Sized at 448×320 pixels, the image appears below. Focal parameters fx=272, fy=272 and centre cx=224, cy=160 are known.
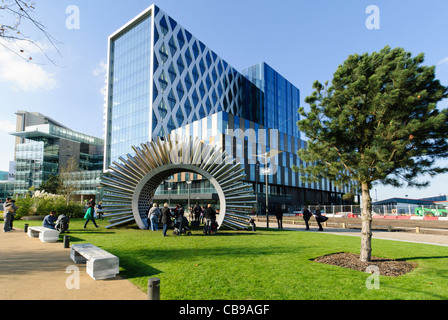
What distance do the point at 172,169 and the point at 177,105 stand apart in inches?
1653

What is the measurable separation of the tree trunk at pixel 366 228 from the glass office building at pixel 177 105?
33.9 m

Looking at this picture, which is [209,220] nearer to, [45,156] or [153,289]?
[153,289]

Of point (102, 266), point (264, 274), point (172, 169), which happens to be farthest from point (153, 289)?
point (172, 169)

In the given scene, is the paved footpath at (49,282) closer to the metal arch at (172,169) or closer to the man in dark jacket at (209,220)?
the man in dark jacket at (209,220)

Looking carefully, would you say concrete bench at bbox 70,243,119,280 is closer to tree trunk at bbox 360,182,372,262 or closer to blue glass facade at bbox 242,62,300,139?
tree trunk at bbox 360,182,372,262

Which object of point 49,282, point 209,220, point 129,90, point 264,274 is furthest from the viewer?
point 129,90

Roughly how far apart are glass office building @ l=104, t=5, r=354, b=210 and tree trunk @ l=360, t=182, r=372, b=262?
A: 33.9 m

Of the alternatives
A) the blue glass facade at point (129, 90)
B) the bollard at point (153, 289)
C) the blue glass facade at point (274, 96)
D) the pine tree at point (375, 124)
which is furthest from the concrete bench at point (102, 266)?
the blue glass facade at point (274, 96)

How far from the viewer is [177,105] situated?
55156 millimetres

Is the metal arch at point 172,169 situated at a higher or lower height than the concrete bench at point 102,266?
higher

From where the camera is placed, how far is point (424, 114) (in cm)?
715

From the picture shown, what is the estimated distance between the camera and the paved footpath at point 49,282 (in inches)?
184

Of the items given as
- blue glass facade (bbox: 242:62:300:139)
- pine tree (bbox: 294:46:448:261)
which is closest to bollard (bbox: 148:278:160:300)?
pine tree (bbox: 294:46:448:261)
